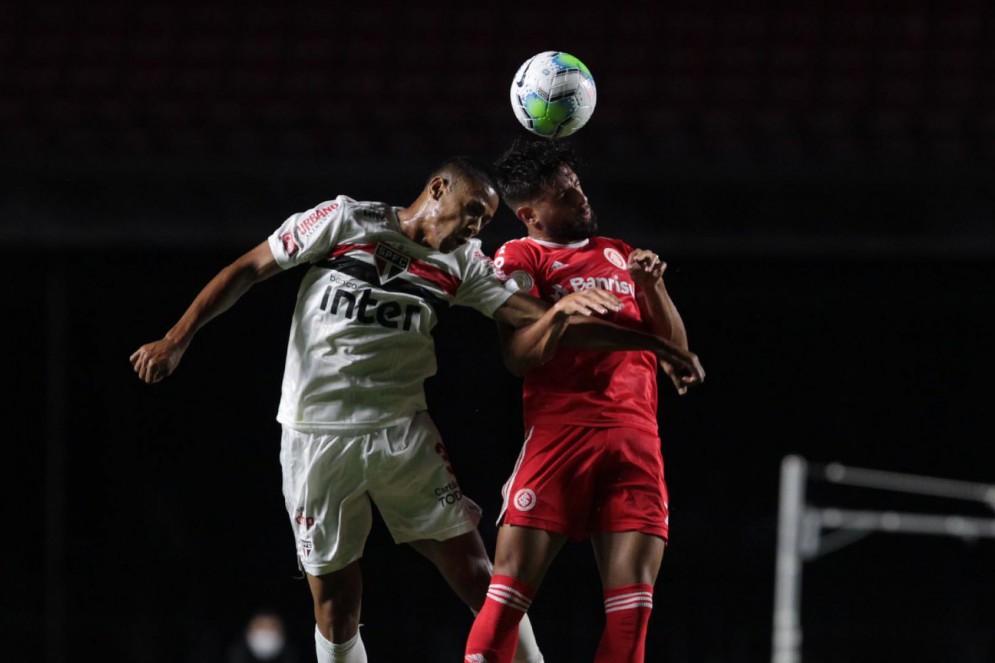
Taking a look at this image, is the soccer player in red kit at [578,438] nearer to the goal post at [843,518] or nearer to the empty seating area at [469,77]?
the goal post at [843,518]

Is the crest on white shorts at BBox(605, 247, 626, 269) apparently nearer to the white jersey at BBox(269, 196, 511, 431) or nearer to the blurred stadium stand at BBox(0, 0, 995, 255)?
the white jersey at BBox(269, 196, 511, 431)

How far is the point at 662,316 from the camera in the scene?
14.0 ft

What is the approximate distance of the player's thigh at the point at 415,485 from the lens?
431cm

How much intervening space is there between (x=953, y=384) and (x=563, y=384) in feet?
19.2

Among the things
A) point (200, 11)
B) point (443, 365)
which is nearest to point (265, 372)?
point (443, 365)

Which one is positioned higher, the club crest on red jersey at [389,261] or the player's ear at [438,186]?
the player's ear at [438,186]

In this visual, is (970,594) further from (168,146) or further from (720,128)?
(168,146)

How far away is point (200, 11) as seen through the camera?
10344 millimetres

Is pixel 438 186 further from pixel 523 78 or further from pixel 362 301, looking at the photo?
pixel 523 78

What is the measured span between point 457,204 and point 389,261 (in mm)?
289

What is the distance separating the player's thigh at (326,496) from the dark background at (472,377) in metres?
4.32

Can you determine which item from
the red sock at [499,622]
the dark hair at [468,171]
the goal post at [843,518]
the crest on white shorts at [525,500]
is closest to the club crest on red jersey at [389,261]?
the dark hair at [468,171]

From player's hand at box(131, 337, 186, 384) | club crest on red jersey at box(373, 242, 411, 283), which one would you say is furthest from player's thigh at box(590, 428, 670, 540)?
player's hand at box(131, 337, 186, 384)

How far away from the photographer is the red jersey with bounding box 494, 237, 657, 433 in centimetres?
433
